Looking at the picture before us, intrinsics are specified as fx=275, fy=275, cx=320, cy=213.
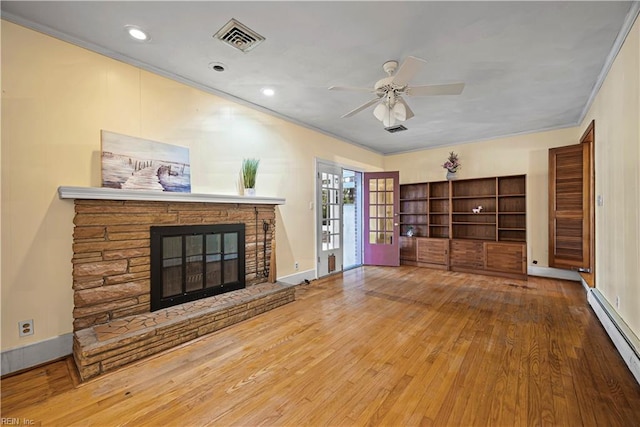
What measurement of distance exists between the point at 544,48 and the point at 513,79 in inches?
25.0

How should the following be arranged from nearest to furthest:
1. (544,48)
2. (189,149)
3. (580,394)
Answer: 1. (580,394)
2. (544,48)
3. (189,149)

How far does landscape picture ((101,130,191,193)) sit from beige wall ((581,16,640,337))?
4.28 m

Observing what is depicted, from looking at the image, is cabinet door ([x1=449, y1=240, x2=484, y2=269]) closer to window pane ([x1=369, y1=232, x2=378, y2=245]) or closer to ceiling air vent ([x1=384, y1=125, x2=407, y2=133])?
window pane ([x1=369, y1=232, x2=378, y2=245])

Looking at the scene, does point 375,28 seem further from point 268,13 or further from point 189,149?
point 189,149

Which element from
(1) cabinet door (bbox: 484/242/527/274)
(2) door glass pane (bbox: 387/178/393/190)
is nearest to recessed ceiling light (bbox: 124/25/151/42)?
(2) door glass pane (bbox: 387/178/393/190)

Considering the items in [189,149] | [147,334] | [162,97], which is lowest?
[147,334]

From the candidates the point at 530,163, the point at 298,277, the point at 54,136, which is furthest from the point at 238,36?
the point at 530,163

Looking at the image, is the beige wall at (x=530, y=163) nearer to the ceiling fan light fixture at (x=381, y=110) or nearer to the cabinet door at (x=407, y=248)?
the cabinet door at (x=407, y=248)

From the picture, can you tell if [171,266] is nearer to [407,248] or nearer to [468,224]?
[407,248]

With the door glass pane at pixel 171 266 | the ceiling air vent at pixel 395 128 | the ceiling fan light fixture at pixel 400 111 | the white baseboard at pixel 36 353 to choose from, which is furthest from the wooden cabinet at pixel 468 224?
the white baseboard at pixel 36 353

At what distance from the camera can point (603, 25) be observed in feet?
7.63

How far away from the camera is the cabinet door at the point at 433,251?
5938mm

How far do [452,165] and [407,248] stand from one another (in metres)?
2.11

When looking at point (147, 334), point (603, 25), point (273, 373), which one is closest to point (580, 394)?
point (273, 373)
